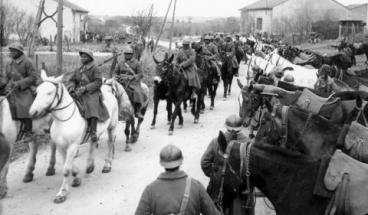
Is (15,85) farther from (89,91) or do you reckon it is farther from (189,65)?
(189,65)

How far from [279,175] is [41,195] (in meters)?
4.78

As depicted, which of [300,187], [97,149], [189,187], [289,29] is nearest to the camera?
[189,187]

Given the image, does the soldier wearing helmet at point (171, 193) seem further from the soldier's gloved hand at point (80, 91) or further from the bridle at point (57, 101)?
the soldier's gloved hand at point (80, 91)

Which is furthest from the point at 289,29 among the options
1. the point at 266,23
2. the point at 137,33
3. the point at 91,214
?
the point at 91,214

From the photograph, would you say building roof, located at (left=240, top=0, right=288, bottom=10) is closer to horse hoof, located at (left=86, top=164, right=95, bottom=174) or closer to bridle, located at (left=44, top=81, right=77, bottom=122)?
horse hoof, located at (left=86, top=164, right=95, bottom=174)

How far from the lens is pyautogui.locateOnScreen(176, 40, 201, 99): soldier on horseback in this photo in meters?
12.6

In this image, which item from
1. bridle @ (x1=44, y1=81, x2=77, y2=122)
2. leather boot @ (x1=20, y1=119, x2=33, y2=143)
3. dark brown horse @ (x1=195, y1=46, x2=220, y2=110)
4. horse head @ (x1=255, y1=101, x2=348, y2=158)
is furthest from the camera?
dark brown horse @ (x1=195, y1=46, x2=220, y2=110)

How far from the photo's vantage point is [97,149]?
1042 cm

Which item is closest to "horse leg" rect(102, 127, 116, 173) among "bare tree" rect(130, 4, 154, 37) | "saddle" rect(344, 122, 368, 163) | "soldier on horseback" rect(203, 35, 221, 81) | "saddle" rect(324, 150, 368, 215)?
"saddle" rect(344, 122, 368, 163)

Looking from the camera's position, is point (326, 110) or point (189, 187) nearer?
point (189, 187)

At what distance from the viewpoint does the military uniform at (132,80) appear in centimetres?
1040

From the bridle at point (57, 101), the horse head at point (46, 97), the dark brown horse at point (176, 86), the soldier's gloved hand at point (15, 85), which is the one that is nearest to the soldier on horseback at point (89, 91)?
the bridle at point (57, 101)

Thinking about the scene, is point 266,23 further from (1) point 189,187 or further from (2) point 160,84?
(1) point 189,187

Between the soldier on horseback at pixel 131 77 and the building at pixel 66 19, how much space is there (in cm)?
3806
